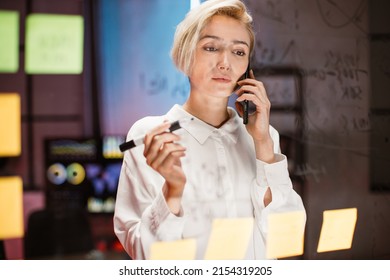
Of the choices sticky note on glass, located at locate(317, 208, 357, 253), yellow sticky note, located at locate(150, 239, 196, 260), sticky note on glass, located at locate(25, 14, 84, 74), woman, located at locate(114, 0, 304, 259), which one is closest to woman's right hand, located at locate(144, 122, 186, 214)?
woman, located at locate(114, 0, 304, 259)

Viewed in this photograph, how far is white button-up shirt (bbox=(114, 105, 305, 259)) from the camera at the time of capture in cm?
168

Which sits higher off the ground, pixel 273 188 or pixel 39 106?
pixel 39 106

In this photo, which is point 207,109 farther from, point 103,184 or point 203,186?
point 103,184

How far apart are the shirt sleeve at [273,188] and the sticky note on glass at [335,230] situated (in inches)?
5.2

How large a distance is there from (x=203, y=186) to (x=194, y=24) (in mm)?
457

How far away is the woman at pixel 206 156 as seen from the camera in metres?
1.68

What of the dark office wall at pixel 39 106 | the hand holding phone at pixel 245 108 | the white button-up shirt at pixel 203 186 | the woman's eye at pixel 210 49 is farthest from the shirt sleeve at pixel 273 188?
the dark office wall at pixel 39 106

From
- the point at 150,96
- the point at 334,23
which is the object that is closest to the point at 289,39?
the point at 334,23

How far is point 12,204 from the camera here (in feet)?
5.61

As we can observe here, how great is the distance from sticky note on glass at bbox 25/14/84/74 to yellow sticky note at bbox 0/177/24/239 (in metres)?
0.32

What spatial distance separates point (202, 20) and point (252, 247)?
0.67 m

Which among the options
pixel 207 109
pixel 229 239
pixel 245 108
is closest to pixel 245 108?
pixel 245 108

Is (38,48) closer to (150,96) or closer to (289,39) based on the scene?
(150,96)

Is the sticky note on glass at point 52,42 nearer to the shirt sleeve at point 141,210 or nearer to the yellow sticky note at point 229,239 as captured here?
the shirt sleeve at point 141,210
